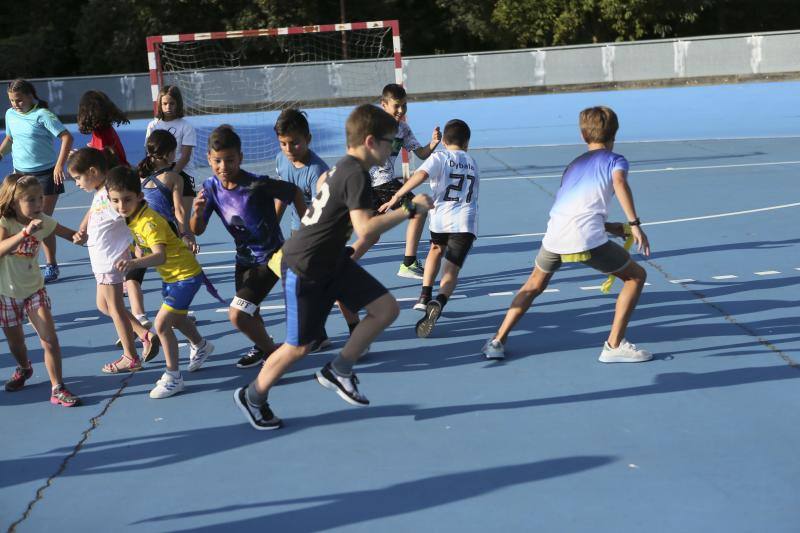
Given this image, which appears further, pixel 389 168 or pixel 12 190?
pixel 389 168

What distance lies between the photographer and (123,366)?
6.34 meters

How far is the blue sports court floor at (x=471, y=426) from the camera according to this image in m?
4.16

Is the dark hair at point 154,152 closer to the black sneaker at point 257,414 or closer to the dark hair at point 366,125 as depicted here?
the black sneaker at point 257,414

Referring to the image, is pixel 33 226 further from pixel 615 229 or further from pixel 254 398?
pixel 615 229

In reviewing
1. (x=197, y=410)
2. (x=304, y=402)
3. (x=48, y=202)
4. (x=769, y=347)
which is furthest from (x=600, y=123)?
(x=48, y=202)

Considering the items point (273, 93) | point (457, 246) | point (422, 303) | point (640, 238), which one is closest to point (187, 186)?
point (422, 303)

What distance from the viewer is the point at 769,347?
243 inches

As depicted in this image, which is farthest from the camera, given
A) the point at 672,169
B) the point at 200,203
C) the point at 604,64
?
the point at 604,64

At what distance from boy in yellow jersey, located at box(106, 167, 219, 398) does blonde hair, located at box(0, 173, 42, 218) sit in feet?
1.44

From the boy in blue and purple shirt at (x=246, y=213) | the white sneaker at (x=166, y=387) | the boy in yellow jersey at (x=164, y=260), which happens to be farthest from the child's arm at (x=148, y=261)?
the white sneaker at (x=166, y=387)

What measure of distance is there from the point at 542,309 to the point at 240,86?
13.4 metres

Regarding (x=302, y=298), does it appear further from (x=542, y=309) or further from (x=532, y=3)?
(x=532, y=3)

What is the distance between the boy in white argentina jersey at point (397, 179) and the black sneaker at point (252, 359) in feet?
7.55

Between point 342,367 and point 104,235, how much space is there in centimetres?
205
